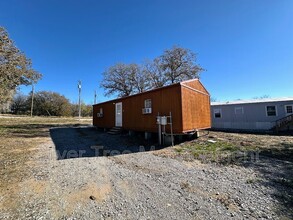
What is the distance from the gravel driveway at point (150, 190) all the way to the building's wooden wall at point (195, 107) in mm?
3369

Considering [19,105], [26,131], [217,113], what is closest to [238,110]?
[217,113]

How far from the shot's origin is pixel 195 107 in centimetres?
957

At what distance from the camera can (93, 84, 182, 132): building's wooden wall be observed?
26.7 ft

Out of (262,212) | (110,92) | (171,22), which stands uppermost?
(171,22)

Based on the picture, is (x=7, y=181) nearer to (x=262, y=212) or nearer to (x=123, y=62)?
(x=262, y=212)

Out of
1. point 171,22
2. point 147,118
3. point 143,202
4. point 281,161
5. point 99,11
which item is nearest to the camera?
point 143,202

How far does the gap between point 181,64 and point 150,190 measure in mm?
17561

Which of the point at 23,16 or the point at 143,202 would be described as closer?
the point at 143,202

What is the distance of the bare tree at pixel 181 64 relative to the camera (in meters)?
18.7

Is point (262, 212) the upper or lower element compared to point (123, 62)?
lower

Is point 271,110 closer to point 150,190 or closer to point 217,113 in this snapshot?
point 217,113

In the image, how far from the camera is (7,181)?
3.81 metres

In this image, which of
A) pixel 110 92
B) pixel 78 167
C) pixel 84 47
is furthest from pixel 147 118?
pixel 110 92

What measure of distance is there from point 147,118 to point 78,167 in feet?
17.7
